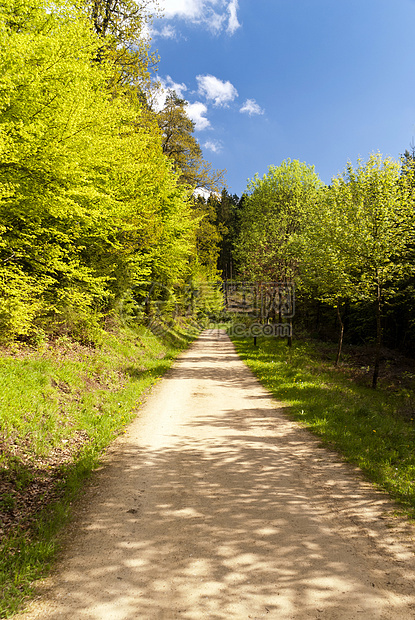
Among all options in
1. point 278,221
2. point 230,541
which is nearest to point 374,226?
point 278,221

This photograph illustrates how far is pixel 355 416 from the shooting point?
9.53 meters

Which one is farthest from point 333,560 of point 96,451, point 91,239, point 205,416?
point 91,239

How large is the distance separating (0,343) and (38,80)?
6.33 meters

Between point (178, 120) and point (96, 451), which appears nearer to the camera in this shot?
point (96, 451)

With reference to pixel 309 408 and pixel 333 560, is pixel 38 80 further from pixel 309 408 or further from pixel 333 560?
pixel 309 408

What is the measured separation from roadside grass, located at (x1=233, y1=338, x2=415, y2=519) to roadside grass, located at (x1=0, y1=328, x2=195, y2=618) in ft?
16.9

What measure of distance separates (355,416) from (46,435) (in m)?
8.15

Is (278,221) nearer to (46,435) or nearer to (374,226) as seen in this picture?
(374,226)

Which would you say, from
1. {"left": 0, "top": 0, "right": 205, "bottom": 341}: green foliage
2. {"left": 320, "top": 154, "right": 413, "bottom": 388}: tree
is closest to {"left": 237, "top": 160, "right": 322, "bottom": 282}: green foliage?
{"left": 320, "top": 154, "right": 413, "bottom": 388}: tree

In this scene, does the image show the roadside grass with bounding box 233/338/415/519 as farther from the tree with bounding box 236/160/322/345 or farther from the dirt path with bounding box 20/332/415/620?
the tree with bounding box 236/160/322/345

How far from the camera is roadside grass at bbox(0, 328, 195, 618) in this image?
160 inches

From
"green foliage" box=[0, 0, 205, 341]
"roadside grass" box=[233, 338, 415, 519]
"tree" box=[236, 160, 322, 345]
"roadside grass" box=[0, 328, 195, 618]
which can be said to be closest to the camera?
"roadside grass" box=[0, 328, 195, 618]

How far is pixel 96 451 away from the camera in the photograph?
708cm

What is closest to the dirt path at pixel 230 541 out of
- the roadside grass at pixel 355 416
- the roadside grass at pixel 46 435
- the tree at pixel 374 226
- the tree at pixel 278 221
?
the roadside grass at pixel 46 435
